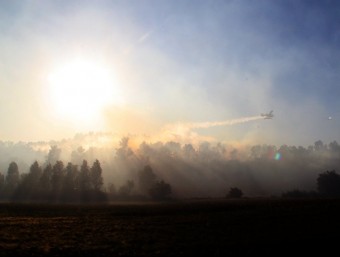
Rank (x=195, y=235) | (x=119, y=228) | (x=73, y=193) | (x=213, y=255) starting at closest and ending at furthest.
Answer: (x=213, y=255)
(x=195, y=235)
(x=119, y=228)
(x=73, y=193)

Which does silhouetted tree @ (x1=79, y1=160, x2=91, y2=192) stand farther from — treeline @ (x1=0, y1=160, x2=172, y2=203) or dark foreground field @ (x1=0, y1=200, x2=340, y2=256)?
dark foreground field @ (x1=0, y1=200, x2=340, y2=256)

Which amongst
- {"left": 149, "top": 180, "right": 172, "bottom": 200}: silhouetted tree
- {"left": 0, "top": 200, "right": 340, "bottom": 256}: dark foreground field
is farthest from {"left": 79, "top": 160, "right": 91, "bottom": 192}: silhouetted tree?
{"left": 0, "top": 200, "right": 340, "bottom": 256}: dark foreground field

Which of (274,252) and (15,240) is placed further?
(15,240)

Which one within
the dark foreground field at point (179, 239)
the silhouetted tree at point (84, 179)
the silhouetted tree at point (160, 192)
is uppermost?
the silhouetted tree at point (84, 179)

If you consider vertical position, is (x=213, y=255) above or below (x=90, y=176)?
below

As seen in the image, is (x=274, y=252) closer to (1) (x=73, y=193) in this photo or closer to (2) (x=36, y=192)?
(1) (x=73, y=193)

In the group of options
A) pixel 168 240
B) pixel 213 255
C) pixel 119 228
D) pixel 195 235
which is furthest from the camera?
pixel 119 228

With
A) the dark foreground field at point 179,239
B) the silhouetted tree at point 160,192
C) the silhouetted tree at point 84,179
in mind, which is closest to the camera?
the dark foreground field at point 179,239

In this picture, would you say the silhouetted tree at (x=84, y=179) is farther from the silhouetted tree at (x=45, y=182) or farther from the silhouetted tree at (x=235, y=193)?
the silhouetted tree at (x=235, y=193)

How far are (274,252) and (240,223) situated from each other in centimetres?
2146

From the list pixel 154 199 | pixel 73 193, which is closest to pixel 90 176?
pixel 73 193

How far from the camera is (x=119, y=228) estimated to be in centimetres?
4706

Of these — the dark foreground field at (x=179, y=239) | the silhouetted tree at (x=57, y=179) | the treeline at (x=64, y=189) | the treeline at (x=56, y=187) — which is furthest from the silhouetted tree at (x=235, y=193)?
the dark foreground field at (x=179, y=239)

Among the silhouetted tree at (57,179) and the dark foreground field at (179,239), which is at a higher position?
the silhouetted tree at (57,179)
